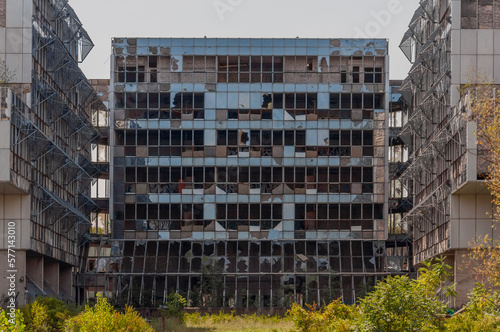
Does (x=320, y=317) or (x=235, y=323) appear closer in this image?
(x=320, y=317)

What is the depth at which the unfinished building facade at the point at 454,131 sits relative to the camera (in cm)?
6109

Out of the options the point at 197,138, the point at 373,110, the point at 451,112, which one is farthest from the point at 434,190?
the point at 197,138

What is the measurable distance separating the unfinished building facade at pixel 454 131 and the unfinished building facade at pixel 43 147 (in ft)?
79.3

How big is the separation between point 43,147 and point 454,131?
82.8 feet

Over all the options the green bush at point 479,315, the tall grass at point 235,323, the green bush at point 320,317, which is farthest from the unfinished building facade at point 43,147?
the green bush at point 479,315

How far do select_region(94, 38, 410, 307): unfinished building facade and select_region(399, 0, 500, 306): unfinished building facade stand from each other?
10.7 meters

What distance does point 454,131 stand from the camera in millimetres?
62594

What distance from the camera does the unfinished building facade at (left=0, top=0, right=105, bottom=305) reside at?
199ft

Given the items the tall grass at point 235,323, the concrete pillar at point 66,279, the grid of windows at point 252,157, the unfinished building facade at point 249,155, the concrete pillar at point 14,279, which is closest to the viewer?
the tall grass at point 235,323

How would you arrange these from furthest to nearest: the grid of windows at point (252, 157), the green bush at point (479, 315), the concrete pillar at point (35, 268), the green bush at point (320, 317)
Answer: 1. the grid of windows at point (252, 157)
2. the concrete pillar at point (35, 268)
3. the green bush at point (320, 317)
4. the green bush at point (479, 315)

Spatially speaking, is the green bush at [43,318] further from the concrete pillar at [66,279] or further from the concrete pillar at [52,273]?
the concrete pillar at [66,279]

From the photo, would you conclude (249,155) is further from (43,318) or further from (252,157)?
(43,318)

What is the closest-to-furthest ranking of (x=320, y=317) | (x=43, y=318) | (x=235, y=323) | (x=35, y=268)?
(x=320, y=317)
(x=43, y=318)
(x=235, y=323)
(x=35, y=268)

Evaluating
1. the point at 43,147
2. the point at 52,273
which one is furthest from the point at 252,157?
the point at 43,147
